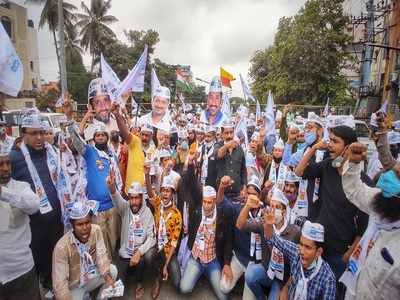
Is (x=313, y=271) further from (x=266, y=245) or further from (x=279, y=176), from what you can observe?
(x=279, y=176)

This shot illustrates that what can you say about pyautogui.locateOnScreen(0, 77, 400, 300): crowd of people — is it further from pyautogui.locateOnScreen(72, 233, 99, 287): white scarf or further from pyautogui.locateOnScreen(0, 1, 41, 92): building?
pyautogui.locateOnScreen(0, 1, 41, 92): building

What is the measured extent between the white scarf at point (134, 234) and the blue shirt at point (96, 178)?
401 millimetres

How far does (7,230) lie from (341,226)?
3.01 meters

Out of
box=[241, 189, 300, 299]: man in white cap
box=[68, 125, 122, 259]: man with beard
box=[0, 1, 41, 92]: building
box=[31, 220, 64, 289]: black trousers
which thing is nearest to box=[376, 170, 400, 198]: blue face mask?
box=[241, 189, 300, 299]: man in white cap

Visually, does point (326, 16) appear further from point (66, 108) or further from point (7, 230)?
point (7, 230)

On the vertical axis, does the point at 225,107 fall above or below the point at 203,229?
above

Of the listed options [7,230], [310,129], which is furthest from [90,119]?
[310,129]

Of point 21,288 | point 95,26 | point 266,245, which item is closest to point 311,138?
point 266,245

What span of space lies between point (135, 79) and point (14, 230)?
3100mm

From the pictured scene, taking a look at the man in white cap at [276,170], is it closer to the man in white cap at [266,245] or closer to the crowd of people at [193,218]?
the crowd of people at [193,218]

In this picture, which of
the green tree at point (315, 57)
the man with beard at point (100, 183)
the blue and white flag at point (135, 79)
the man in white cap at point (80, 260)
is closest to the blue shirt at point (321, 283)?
the man in white cap at point (80, 260)

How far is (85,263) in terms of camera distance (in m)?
3.28

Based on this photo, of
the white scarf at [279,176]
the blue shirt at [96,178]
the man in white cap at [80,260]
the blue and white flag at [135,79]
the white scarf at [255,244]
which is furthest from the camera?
the blue and white flag at [135,79]

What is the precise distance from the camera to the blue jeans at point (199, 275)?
3906 mm
